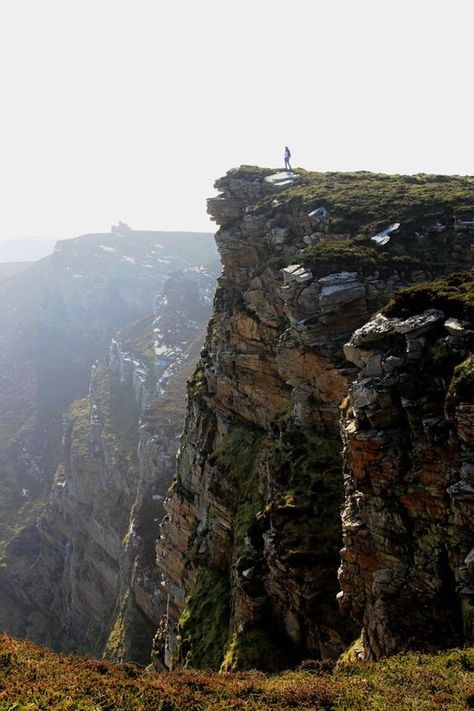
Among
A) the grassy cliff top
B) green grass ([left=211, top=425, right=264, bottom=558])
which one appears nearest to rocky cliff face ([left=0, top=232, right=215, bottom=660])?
green grass ([left=211, top=425, right=264, bottom=558])

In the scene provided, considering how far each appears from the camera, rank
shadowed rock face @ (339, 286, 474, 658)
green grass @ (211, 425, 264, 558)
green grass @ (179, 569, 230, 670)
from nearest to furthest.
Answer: shadowed rock face @ (339, 286, 474, 658) < green grass @ (179, 569, 230, 670) < green grass @ (211, 425, 264, 558)

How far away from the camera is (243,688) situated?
1653cm

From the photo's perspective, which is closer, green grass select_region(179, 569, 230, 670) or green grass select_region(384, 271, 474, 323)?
green grass select_region(384, 271, 474, 323)

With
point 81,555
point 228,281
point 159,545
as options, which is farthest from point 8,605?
point 228,281

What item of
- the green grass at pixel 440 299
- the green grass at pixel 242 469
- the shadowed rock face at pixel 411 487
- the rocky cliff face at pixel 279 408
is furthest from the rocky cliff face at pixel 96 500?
the green grass at pixel 440 299

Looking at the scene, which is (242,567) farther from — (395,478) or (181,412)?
(181,412)

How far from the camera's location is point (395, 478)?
19391 mm

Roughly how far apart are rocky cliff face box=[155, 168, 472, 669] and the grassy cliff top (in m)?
0.19

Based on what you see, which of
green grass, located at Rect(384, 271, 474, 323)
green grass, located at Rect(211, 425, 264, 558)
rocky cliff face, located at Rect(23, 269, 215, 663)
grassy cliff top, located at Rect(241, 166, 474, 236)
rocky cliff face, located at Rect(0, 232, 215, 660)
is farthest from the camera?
rocky cliff face, located at Rect(0, 232, 215, 660)

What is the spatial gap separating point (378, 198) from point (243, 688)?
4013 cm

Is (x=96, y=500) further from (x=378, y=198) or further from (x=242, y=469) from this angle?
(x=378, y=198)

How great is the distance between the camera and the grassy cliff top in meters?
40.9

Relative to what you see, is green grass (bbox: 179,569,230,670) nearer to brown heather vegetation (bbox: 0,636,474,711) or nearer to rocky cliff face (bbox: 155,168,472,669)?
rocky cliff face (bbox: 155,168,472,669)

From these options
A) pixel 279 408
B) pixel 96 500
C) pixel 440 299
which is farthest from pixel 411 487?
pixel 96 500
